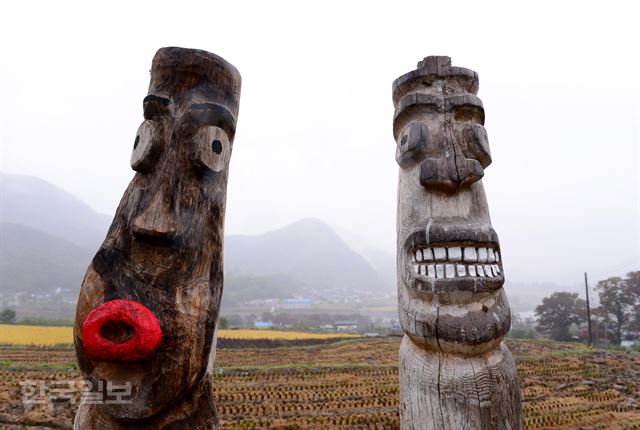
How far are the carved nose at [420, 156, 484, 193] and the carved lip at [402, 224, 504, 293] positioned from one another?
0.38 m

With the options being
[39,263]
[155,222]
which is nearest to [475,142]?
[155,222]

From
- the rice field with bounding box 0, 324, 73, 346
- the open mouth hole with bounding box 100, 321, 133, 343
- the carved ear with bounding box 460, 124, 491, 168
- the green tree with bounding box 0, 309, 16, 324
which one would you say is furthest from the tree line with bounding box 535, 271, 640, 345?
the green tree with bounding box 0, 309, 16, 324

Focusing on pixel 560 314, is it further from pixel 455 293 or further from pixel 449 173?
pixel 455 293

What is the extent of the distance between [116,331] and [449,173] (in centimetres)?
277

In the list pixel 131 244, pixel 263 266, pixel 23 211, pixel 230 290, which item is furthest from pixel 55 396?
pixel 23 211

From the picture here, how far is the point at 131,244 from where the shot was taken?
2492 millimetres

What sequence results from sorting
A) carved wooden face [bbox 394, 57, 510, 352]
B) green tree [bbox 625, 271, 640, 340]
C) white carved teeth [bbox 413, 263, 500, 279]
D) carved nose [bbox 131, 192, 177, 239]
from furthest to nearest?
green tree [bbox 625, 271, 640, 340]
white carved teeth [bbox 413, 263, 500, 279]
carved wooden face [bbox 394, 57, 510, 352]
carved nose [bbox 131, 192, 177, 239]

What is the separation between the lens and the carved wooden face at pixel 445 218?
10.6 ft

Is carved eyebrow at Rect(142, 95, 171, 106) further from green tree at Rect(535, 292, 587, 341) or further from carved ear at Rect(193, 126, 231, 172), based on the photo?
green tree at Rect(535, 292, 587, 341)

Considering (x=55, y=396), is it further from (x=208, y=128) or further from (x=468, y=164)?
(x=468, y=164)

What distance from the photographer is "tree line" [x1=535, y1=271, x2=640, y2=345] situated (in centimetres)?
3344

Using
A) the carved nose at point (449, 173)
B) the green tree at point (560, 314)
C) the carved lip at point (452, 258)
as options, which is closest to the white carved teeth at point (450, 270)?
the carved lip at point (452, 258)

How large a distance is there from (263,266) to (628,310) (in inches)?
6323

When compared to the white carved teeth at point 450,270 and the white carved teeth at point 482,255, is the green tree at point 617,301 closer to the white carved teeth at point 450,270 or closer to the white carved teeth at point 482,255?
the white carved teeth at point 482,255
